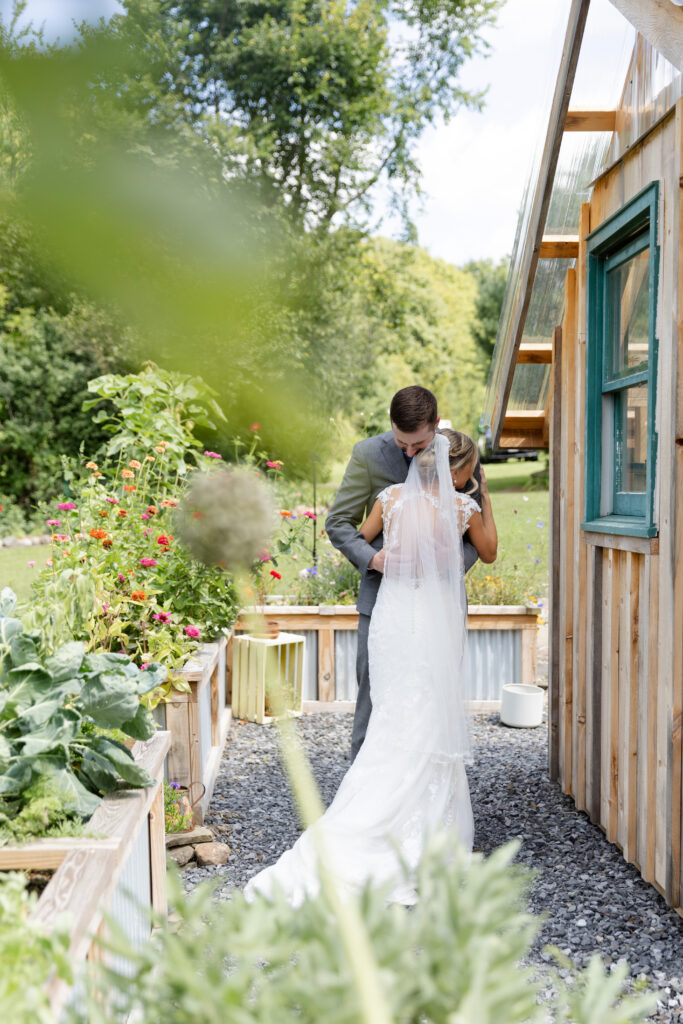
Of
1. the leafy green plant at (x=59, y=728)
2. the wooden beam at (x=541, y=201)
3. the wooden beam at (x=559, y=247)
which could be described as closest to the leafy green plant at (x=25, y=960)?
the leafy green plant at (x=59, y=728)

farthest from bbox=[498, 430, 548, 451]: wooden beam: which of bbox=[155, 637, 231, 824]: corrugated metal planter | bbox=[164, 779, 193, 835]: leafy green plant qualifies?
bbox=[164, 779, 193, 835]: leafy green plant

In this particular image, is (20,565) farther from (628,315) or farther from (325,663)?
(628,315)

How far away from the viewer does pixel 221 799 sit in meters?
4.15

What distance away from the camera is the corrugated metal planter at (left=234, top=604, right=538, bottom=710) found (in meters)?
5.87

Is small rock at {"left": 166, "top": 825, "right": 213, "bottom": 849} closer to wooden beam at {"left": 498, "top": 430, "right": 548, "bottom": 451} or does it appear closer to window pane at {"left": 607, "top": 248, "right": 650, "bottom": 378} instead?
window pane at {"left": 607, "top": 248, "right": 650, "bottom": 378}

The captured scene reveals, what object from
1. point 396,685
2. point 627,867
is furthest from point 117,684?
point 627,867

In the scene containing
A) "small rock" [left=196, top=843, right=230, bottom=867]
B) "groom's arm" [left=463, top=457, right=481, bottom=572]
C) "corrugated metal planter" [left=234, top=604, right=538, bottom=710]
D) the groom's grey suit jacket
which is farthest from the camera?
"corrugated metal planter" [left=234, top=604, right=538, bottom=710]

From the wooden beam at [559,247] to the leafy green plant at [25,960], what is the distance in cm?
360

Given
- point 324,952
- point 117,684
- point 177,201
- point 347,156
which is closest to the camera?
point 177,201

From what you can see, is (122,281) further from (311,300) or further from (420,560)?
(420,560)

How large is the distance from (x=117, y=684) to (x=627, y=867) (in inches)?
86.2

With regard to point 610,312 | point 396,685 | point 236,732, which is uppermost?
point 610,312

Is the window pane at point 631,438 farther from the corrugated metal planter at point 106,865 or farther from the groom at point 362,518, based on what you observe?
the corrugated metal planter at point 106,865

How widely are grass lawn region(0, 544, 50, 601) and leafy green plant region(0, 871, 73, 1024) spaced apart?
650 centimetres
